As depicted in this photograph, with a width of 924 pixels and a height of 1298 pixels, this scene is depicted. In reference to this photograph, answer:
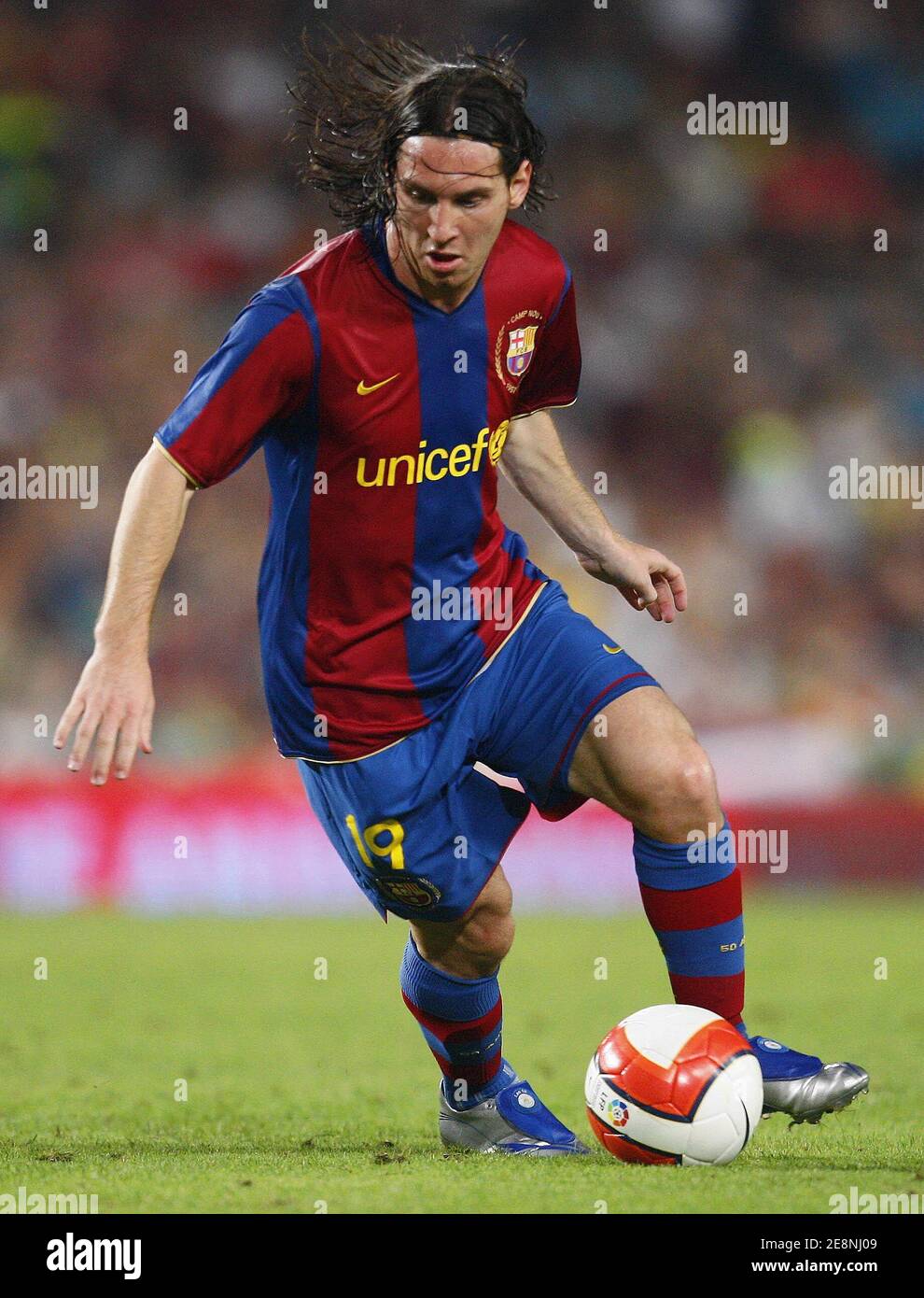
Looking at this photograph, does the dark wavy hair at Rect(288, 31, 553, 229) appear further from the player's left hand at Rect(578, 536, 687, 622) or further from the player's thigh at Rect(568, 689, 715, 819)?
the player's thigh at Rect(568, 689, 715, 819)

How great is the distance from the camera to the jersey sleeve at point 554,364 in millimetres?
4195

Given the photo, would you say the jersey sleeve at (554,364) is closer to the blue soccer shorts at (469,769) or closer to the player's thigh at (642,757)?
the blue soccer shorts at (469,769)

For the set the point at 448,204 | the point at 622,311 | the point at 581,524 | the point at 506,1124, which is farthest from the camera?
the point at 622,311

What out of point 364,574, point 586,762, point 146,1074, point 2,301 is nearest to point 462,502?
point 364,574

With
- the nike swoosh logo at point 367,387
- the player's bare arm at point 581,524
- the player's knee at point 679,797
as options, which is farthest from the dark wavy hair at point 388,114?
the player's knee at point 679,797

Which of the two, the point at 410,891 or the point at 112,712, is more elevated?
the point at 112,712

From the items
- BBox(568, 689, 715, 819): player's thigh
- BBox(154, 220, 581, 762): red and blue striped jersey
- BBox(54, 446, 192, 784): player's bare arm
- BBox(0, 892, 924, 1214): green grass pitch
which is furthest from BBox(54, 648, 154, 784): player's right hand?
BBox(568, 689, 715, 819): player's thigh

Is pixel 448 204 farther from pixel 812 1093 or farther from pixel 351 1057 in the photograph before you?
pixel 351 1057

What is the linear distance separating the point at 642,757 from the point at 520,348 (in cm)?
108

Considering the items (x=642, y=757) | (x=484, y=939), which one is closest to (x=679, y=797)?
(x=642, y=757)

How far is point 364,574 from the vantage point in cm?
388

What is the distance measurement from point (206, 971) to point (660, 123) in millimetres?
9685

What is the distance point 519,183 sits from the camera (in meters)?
3.81

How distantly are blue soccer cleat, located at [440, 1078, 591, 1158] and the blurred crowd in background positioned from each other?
26.6 feet
